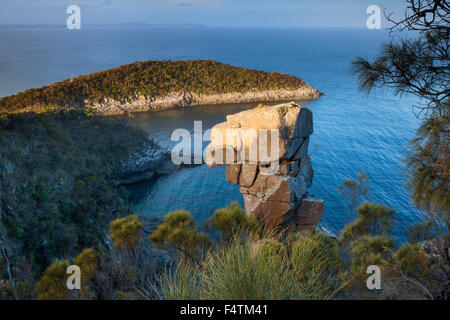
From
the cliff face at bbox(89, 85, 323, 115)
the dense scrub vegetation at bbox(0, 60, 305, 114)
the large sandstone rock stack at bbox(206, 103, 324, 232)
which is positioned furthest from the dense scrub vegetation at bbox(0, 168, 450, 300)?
the cliff face at bbox(89, 85, 323, 115)

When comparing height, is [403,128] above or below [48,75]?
below

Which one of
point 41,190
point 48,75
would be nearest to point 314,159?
point 41,190

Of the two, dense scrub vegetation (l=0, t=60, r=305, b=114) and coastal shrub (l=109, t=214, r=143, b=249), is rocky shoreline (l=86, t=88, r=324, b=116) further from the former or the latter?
coastal shrub (l=109, t=214, r=143, b=249)

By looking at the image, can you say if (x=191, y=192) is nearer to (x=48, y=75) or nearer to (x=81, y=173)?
(x=81, y=173)

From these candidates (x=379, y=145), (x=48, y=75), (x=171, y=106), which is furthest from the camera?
(x=48, y=75)

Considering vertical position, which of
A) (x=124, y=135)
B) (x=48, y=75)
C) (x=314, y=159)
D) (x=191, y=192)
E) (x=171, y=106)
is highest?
(x=48, y=75)

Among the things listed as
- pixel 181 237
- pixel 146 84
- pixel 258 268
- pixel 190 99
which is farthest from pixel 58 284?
pixel 146 84

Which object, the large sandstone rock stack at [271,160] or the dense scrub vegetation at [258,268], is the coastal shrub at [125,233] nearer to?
the dense scrub vegetation at [258,268]
